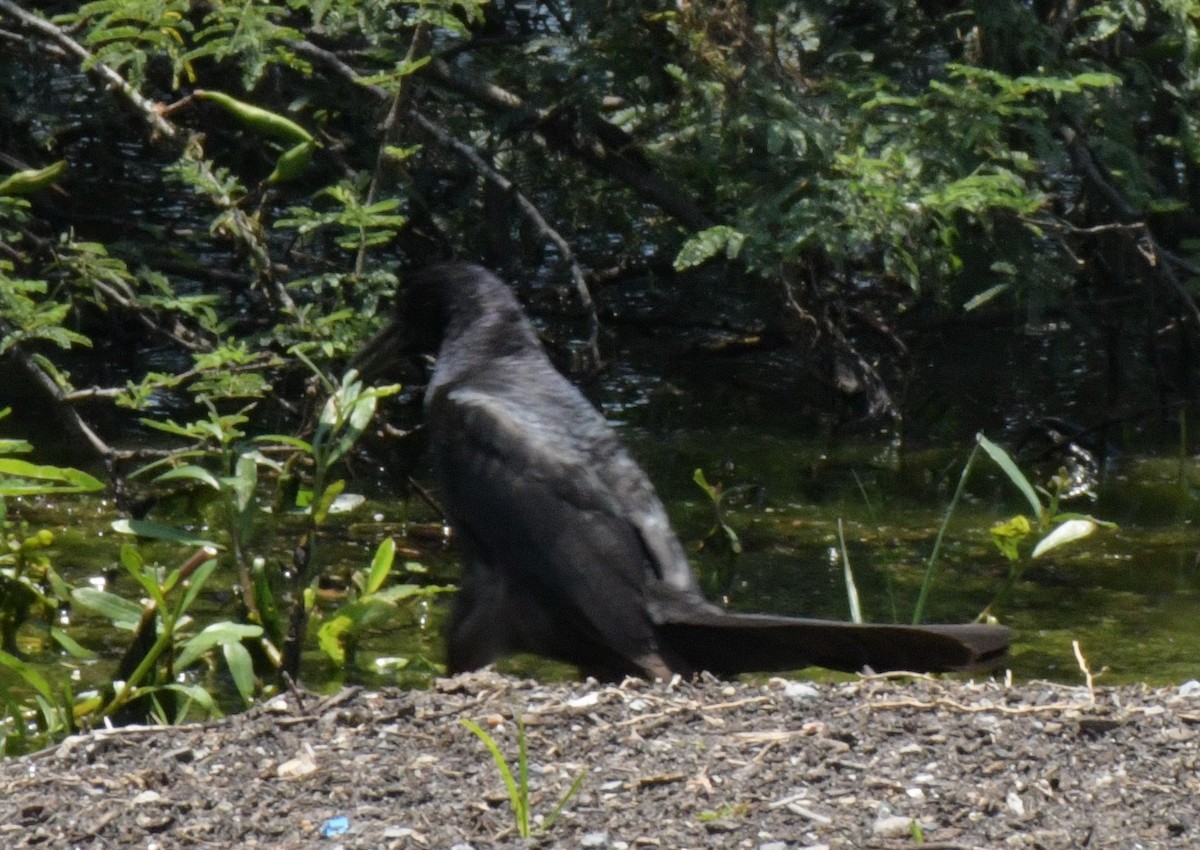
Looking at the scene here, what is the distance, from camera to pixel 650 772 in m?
3.08

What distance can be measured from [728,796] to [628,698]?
490 millimetres

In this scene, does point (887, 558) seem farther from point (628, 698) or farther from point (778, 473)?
point (628, 698)

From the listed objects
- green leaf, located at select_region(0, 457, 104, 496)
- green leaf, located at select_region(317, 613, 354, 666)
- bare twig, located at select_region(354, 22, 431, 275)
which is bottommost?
green leaf, located at select_region(317, 613, 354, 666)

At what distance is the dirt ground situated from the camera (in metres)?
2.88

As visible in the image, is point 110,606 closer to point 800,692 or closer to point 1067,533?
point 800,692

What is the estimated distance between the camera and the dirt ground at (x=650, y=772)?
2877 mm

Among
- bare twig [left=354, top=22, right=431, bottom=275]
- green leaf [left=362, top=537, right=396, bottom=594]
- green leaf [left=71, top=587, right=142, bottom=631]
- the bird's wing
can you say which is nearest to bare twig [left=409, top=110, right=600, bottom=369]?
bare twig [left=354, top=22, right=431, bottom=275]

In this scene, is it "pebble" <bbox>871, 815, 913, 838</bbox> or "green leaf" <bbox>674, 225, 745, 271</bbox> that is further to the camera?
"green leaf" <bbox>674, 225, 745, 271</bbox>

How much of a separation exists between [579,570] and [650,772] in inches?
46.4

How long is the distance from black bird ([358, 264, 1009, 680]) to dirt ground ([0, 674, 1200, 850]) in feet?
1.02

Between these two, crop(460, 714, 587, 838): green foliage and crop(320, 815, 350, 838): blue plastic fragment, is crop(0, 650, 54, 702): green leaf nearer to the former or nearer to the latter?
crop(320, 815, 350, 838): blue plastic fragment

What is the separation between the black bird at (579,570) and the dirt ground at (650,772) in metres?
0.31

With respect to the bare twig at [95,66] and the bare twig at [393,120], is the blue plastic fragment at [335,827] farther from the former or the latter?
the bare twig at [95,66]

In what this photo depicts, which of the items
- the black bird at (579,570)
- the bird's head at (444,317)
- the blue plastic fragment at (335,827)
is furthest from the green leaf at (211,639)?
the bird's head at (444,317)
